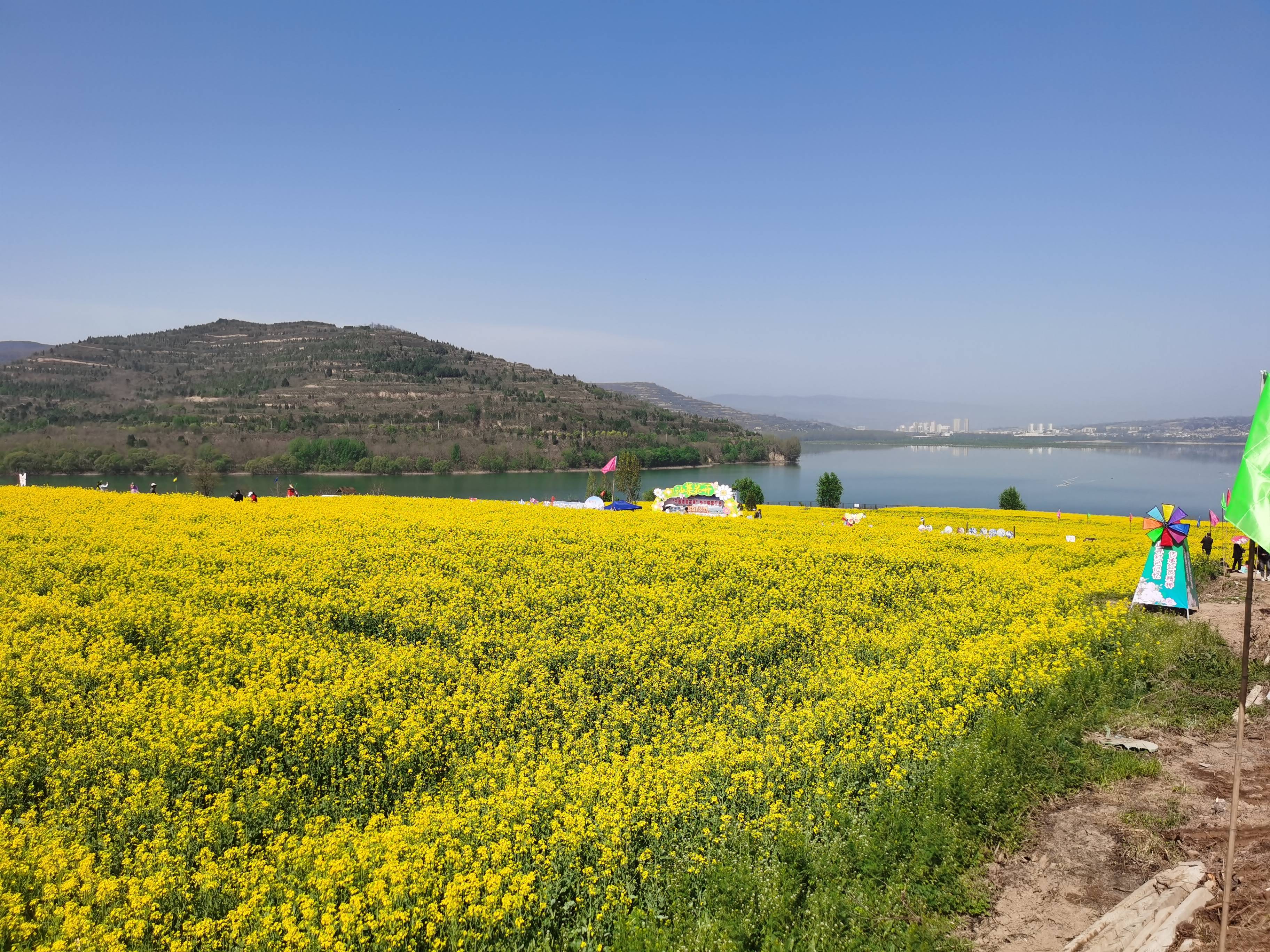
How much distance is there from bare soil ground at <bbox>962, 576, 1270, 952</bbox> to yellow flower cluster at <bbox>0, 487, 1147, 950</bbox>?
1.42m

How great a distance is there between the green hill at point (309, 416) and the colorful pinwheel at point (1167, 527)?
306ft

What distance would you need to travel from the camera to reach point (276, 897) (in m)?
5.65

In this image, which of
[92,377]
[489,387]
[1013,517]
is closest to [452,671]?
[1013,517]

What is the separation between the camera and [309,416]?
4963 inches

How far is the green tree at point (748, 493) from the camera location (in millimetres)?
50188

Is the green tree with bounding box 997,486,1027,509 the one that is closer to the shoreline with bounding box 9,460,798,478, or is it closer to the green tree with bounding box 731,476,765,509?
the green tree with bounding box 731,476,765,509

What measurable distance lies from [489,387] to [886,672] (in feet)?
Result: 560

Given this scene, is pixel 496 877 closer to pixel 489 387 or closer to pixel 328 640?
pixel 328 640

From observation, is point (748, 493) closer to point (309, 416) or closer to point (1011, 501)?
point (1011, 501)

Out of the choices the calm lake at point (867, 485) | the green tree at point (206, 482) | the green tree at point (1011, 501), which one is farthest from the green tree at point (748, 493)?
the green tree at point (206, 482)

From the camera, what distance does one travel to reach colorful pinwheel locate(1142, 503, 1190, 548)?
14.6 metres

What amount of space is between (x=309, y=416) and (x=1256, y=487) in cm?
13701

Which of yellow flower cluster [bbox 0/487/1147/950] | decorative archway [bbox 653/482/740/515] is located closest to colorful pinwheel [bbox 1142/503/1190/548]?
yellow flower cluster [bbox 0/487/1147/950]

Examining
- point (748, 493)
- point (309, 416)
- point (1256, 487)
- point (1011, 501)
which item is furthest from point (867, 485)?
point (1256, 487)
